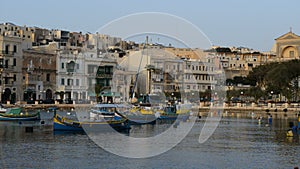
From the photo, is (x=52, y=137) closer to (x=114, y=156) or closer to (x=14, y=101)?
(x=114, y=156)

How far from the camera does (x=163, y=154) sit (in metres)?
25.7

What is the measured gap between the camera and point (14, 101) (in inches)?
2817

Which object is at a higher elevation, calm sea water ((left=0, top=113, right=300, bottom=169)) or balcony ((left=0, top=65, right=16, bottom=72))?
balcony ((left=0, top=65, right=16, bottom=72))

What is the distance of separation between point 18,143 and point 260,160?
1251cm

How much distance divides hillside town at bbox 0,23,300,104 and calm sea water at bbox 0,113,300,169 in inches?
1515

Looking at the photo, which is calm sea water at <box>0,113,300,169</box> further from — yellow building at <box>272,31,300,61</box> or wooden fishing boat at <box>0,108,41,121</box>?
yellow building at <box>272,31,300,61</box>

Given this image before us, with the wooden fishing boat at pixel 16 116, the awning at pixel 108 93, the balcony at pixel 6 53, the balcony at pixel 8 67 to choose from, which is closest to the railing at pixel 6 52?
the balcony at pixel 6 53

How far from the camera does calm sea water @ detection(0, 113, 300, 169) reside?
22.5m

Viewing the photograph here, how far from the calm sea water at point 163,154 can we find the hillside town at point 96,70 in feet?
126

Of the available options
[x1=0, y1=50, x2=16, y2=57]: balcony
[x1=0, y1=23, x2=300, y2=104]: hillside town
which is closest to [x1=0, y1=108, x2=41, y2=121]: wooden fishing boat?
[x1=0, y1=23, x2=300, y2=104]: hillside town

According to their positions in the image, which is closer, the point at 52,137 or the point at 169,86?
the point at 52,137

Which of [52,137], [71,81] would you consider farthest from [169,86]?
[52,137]

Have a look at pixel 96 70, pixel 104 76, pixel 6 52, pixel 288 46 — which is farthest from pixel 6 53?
pixel 288 46

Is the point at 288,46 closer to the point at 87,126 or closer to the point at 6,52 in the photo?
the point at 6,52
